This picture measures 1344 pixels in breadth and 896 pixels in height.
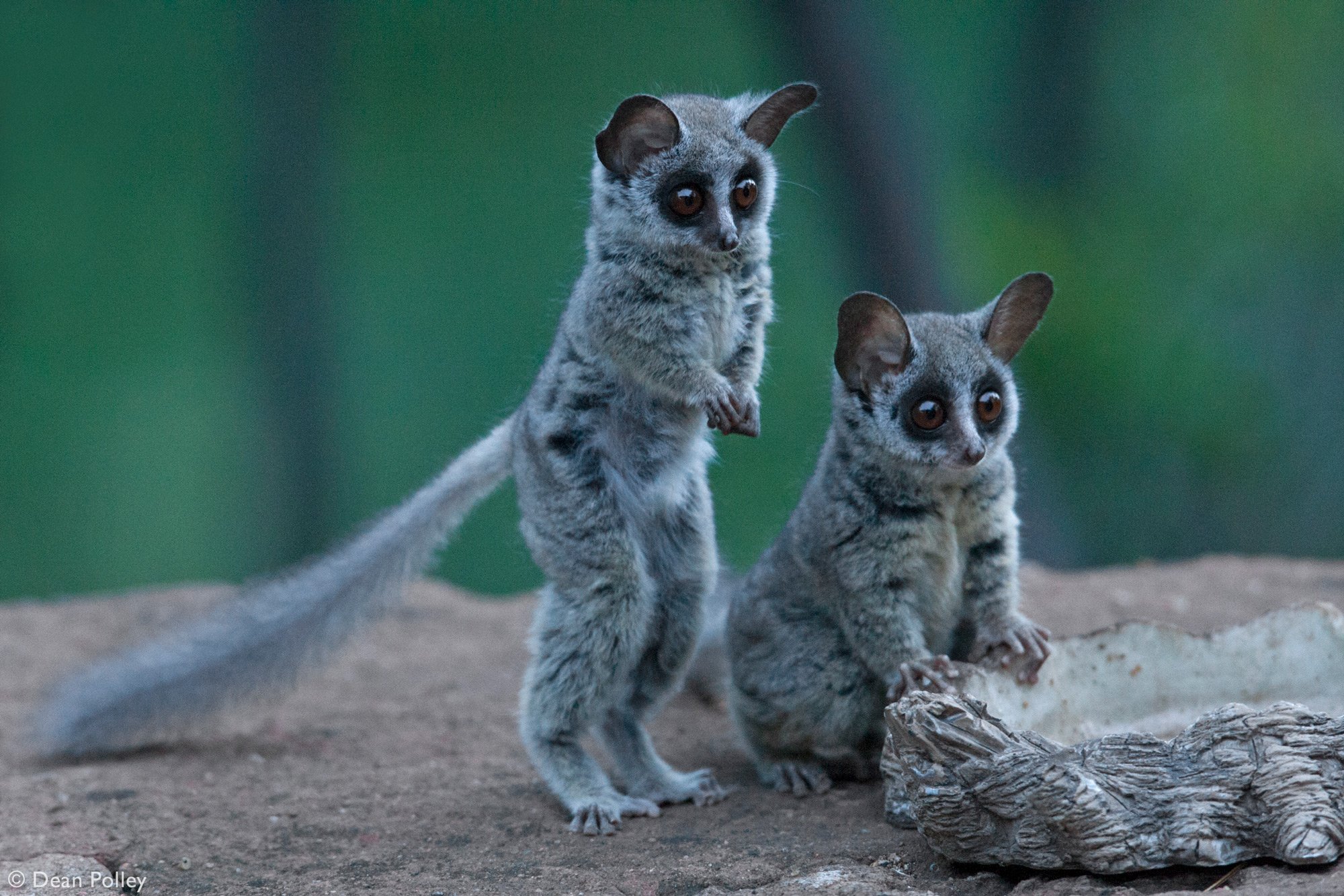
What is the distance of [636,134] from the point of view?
3420 millimetres

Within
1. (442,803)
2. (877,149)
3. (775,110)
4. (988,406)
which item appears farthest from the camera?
(877,149)

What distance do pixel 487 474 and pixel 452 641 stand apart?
210 centimetres

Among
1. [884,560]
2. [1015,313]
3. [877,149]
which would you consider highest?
[877,149]

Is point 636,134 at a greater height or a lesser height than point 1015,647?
greater

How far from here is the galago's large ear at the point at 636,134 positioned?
3.33 meters

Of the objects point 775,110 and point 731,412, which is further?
point 775,110

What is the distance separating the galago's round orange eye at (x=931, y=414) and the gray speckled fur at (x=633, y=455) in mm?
485

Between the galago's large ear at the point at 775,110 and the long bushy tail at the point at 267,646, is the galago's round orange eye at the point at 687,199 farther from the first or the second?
the long bushy tail at the point at 267,646

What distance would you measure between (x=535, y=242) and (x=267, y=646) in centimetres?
347

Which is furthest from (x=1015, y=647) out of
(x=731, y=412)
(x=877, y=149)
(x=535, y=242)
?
(x=877, y=149)

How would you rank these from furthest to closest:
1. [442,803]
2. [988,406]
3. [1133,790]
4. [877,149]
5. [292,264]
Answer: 1. [292,264]
2. [877,149]
3. [442,803]
4. [988,406]
5. [1133,790]

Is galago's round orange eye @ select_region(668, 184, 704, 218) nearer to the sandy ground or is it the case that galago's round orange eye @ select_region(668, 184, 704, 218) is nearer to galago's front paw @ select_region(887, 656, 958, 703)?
galago's front paw @ select_region(887, 656, 958, 703)

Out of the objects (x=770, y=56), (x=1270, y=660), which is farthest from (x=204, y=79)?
(x=1270, y=660)

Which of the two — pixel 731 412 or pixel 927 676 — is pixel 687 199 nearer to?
pixel 731 412
